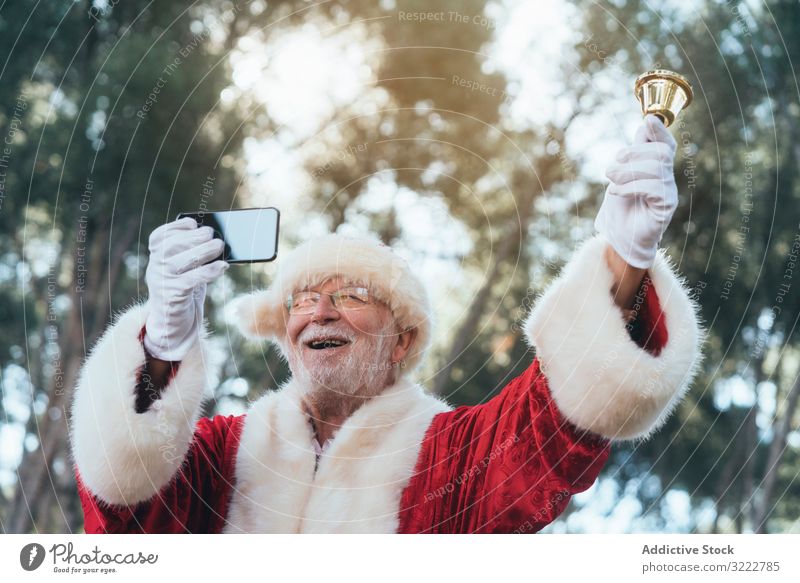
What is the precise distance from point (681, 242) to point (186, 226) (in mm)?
2228

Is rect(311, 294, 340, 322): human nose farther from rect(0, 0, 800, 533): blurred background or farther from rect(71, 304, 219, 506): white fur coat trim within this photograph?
rect(0, 0, 800, 533): blurred background

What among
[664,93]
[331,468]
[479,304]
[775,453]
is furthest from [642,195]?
[775,453]

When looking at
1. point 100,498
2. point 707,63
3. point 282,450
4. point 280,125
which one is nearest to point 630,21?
point 707,63

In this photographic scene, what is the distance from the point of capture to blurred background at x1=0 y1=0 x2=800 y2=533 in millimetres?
2730

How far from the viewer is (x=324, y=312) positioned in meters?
1.59

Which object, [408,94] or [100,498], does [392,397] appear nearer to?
[100,498]

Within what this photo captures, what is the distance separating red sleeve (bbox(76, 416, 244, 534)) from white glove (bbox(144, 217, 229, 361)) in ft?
0.74

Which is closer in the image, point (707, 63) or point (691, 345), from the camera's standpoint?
point (691, 345)

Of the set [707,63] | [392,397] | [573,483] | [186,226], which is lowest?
[573,483]

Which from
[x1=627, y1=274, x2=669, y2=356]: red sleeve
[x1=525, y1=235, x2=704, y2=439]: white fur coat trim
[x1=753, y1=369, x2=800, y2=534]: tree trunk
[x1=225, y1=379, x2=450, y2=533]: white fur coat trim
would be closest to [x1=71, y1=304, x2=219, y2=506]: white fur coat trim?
[x1=225, y1=379, x2=450, y2=533]: white fur coat trim

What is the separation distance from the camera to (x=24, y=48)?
300 cm

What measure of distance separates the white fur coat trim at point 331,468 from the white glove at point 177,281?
0.27m

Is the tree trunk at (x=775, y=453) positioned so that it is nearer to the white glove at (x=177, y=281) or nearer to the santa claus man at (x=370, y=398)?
the santa claus man at (x=370, y=398)

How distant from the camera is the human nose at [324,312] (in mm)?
1583
